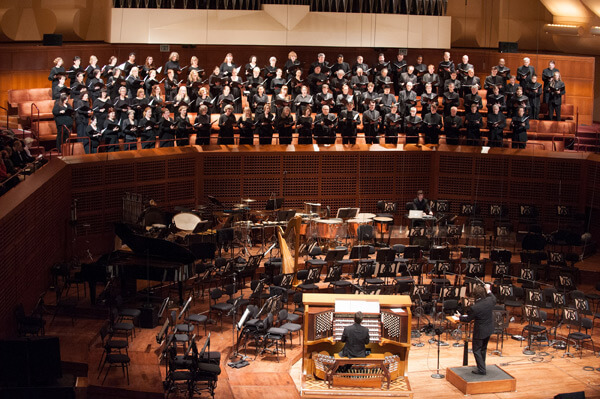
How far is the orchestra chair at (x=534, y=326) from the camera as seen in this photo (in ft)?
41.4

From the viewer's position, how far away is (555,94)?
58.3 feet

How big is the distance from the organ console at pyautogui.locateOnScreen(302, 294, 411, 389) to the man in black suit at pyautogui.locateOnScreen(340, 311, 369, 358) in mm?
231

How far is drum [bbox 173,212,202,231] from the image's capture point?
13.8 m

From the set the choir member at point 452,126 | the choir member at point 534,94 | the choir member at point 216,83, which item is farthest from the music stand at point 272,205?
the choir member at point 534,94

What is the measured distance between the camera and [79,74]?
1568 centimetres

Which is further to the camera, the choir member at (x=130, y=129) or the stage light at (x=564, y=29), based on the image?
the stage light at (x=564, y=29)

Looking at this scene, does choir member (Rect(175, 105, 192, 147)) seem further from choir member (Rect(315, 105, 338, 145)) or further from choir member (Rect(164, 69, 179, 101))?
choir member (Rect(315, 105, 338, 145))

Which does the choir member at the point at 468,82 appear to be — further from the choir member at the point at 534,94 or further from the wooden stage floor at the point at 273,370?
the wooden stage floor at the point at 273,370

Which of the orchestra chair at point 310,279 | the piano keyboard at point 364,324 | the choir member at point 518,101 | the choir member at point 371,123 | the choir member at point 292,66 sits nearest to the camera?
the piano keyboard at point 364,324

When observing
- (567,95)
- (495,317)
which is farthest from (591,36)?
(495,317)

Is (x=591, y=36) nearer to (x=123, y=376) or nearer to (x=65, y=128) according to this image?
(x=65, y=128)

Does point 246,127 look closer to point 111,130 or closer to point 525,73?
point 111,130

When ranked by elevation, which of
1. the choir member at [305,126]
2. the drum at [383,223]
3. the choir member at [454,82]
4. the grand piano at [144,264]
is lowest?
the grand piano at [144,264]

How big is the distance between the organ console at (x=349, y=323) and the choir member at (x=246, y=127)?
5.72 m
